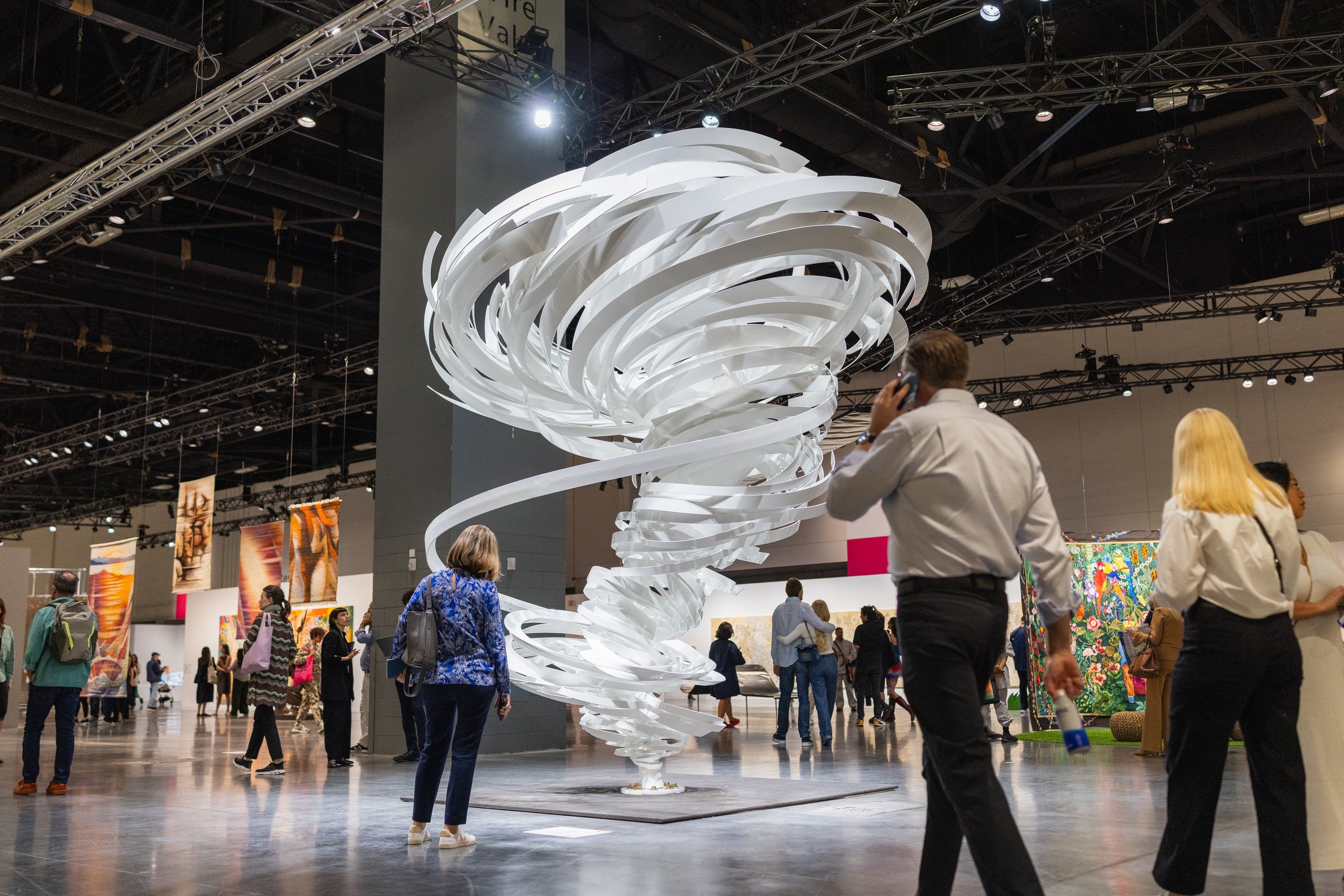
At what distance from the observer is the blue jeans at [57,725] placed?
804 cm

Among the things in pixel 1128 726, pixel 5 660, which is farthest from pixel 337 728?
pixel 1128 726

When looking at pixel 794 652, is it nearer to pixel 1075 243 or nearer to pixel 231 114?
pixel 1075 243

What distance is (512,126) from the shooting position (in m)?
Answer: 12.0

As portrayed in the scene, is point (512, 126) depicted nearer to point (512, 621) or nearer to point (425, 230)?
point (425, 230)

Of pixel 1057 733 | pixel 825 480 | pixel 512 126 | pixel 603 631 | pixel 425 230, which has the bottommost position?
pixel 1057 733

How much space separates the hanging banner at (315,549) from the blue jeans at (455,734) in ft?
40.0

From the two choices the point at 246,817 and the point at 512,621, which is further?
the point at 512,621

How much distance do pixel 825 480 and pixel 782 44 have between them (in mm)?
6856

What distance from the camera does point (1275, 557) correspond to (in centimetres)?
338

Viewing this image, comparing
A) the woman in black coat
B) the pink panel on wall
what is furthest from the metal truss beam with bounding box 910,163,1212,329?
the woman in black coat

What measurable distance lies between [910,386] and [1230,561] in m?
1.13

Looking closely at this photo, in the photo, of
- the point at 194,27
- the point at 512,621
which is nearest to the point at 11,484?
the point at 194,27

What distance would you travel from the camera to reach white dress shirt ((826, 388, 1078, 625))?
9.19 feet

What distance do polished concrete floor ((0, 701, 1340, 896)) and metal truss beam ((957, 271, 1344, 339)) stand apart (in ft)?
33.2
